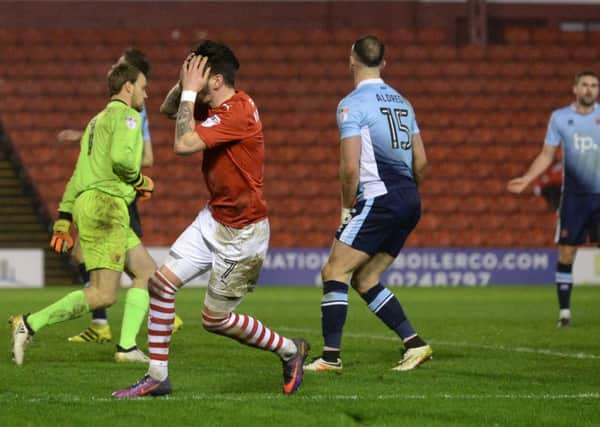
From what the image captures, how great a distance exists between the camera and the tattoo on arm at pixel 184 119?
625 cm

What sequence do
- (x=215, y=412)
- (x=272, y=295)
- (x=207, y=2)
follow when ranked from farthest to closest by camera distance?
(x=207, y=2) → (x=272, y=295) → (x=215, y=412)

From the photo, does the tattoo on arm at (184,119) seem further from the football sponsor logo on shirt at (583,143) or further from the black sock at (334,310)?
the football sponsor logo on shirt at (583,143)

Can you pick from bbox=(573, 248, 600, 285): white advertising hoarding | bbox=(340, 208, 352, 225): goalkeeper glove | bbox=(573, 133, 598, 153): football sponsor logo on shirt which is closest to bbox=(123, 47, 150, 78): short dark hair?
bbox=(340, 208, 352, 225): goalkeeper glove

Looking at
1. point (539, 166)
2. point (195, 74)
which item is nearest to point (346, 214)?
point (195, 74)

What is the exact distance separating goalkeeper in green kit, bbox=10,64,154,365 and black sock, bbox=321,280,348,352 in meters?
1.26

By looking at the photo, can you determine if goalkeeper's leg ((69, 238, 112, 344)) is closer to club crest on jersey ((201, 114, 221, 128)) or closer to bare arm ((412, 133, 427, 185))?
bare arm ((412, 133, 427, 185))

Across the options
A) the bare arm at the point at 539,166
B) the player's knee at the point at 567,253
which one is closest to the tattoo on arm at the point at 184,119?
the bare arm at the point at 539,166

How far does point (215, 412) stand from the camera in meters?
5.88

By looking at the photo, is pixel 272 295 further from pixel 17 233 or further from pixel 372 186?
pixel 372 186

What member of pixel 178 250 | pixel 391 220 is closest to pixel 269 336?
pixel 178 250

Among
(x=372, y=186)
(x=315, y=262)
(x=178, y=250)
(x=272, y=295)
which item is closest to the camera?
(x=178, y=250)

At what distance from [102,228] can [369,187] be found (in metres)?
1.77

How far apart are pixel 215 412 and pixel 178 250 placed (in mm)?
1013

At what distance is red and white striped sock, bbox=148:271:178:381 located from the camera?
6449mm
